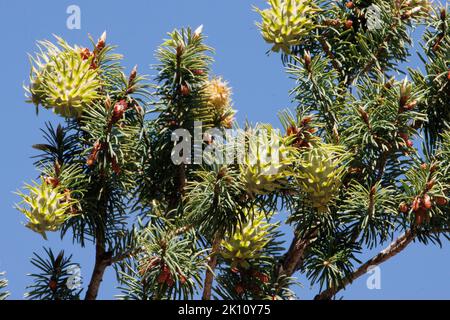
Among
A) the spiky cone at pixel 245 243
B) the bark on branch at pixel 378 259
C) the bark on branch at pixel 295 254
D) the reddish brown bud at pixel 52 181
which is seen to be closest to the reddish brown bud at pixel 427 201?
the bark on branch at pixel 378 259

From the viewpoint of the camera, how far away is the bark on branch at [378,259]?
167 inches

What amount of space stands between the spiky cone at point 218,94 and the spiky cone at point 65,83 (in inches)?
15.9

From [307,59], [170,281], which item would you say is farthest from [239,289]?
[307,59]

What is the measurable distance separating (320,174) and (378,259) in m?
0.42

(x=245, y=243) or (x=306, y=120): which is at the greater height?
(x=306, y=120)

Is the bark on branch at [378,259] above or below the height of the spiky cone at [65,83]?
below

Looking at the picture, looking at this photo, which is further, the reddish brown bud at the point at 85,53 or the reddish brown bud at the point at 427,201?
the reddish brown bud at the point at 85,53

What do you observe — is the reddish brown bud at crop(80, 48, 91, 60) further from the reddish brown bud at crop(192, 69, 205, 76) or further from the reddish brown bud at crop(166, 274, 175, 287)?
the reddish brown bud at crop(166, 274, 175, 287)

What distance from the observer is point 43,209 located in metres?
4.05

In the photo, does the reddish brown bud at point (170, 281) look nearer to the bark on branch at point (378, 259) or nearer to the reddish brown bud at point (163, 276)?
the reddish brown bud at point (163, 276)

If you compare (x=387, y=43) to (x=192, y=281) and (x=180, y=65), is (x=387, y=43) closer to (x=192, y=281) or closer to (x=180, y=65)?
(x=180, y=65)

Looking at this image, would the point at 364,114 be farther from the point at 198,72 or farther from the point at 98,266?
the point at 98,266

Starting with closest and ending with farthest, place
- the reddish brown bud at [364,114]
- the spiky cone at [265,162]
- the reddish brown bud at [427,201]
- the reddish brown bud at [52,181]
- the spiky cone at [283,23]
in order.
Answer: the spiky cone at [265,162], the reddish brown bud at [427,201], the reddish brown bud at [52,181], the reddish brown bud at [364,114], the spiky cone at [283,23]
